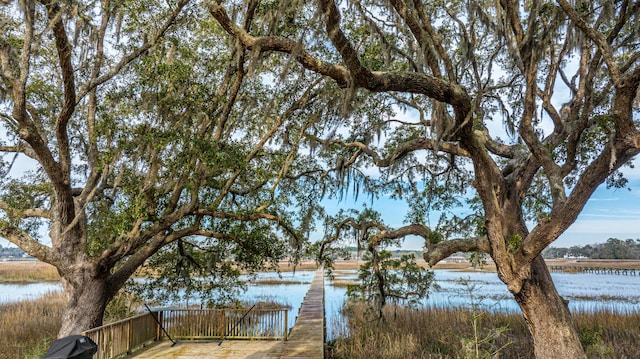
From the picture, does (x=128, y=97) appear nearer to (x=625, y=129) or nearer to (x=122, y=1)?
(x=122, y=1)

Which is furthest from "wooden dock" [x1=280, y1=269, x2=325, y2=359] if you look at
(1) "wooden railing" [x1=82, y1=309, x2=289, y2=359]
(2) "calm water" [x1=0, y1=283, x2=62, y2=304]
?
(2) "calm water" [x1=0, y1=283, x2=62, y2=304]

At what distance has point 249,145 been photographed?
11305 mm

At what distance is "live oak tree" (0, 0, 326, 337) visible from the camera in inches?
308

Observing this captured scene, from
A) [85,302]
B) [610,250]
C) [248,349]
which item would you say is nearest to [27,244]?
[85,302]

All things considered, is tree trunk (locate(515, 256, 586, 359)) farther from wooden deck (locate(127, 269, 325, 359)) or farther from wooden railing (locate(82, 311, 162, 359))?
wooden railing (locate(82, 311, 162, 359))

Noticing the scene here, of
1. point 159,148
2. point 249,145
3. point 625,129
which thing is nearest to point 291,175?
point 249,145

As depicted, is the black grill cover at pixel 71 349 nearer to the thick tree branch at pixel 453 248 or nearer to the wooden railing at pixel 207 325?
the thick tree branch at pixel 453 248

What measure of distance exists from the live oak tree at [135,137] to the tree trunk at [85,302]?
2 centimetres

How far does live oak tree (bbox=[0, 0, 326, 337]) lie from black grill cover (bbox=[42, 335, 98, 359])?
3.68 meters

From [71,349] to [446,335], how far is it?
29.4 feet

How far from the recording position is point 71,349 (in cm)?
389

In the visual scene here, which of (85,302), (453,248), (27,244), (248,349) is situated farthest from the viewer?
(248,349)

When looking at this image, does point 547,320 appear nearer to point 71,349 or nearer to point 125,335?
point 71,349

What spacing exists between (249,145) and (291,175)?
150 centimetres
